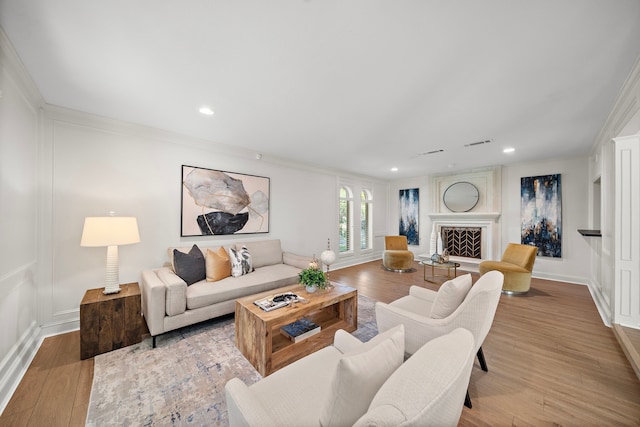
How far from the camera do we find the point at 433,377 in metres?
0.66

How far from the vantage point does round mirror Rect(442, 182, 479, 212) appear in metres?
5.62

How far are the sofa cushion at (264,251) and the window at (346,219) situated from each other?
2.23 metres

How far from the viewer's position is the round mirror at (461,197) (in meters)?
5.62

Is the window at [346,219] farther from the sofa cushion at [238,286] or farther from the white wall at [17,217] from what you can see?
the white wall at [17,217]

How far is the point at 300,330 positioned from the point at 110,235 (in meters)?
2.12

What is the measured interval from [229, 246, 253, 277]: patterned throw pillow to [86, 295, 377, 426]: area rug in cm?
78

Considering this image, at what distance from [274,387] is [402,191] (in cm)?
655

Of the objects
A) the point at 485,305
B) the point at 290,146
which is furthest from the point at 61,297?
the point at 485,305

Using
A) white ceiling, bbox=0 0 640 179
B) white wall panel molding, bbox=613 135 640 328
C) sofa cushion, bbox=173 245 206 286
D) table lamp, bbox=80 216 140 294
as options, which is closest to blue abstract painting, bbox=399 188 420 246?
white ceiling, bbox=0 0 640 179

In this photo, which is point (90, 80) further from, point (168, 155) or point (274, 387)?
point (274, 387)

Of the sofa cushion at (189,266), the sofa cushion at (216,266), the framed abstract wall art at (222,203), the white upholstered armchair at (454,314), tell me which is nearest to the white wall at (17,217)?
the sofa cushion at (189,266)

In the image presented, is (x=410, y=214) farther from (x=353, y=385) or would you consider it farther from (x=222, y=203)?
(x=353, y=385)

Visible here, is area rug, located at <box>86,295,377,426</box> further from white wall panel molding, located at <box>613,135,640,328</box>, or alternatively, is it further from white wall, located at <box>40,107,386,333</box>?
white wall panel molding, located at <box>613,135,640,328</box>

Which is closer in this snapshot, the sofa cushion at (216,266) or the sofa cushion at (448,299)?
the sofa cushion at (448,299)
